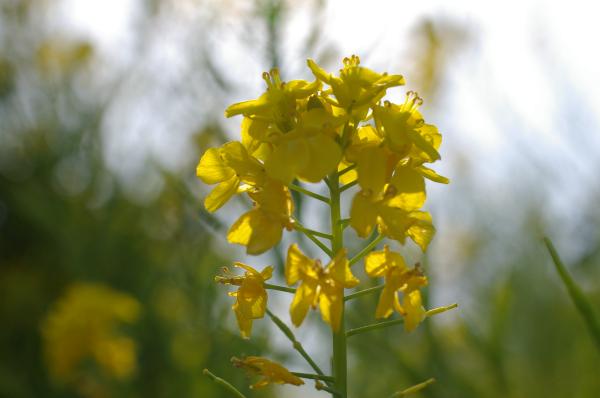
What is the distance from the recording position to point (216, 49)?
2.07 m

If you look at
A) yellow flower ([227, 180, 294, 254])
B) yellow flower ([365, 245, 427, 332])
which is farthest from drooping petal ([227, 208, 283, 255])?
yellow flower ([365, 245, 427, 332])

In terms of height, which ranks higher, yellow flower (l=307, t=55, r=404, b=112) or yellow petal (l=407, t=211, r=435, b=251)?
yellow flower (l=307, t=55, r=404, b=112)

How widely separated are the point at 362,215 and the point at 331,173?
8cm

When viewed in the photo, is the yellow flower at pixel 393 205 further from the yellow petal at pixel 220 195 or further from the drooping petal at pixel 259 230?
the yellow petal at pixel 220 195

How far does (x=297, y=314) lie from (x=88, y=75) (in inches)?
122

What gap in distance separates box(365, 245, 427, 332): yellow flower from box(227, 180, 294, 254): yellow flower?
0.39ft

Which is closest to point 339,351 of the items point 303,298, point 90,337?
point 303,298

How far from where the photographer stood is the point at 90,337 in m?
2.56

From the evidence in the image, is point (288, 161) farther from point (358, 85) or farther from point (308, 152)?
point (358, 85)

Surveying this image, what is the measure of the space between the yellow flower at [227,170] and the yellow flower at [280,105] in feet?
0.14

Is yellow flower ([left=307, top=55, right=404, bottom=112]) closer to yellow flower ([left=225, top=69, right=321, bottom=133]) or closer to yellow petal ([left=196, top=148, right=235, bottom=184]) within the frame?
yellow flower ([left=225, top=69, right=321, bottom=133])

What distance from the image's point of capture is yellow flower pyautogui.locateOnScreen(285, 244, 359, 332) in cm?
85

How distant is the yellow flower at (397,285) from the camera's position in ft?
2.94

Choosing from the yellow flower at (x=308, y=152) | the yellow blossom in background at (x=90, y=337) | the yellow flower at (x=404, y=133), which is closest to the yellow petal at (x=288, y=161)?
the yellow flower at (x=308, y=152)
